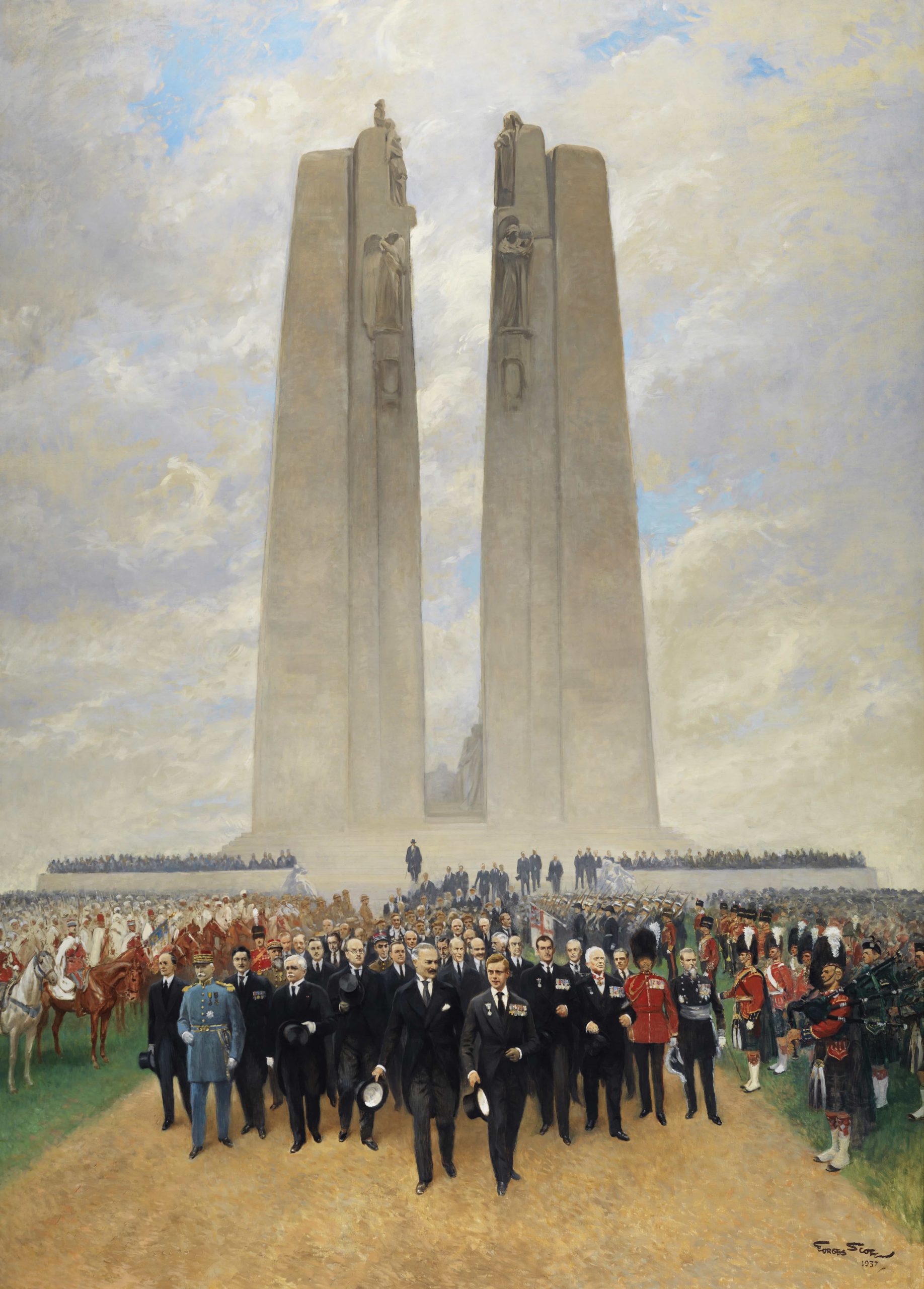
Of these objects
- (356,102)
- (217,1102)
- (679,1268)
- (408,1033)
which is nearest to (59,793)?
(217,1102)

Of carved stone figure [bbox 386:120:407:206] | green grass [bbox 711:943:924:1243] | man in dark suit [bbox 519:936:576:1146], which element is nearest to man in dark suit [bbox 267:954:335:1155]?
man in dark suit [bbox 519:936:576:1146]

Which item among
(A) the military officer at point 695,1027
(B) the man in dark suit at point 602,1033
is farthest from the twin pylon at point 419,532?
(B) the man in dark suit at point 602,1033

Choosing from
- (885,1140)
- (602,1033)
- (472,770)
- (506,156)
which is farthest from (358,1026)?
(506,156)

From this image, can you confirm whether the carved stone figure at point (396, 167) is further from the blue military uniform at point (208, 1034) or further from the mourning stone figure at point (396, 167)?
the blue military uniform at point (208, 1034)

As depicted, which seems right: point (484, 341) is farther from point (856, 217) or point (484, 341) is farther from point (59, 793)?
point (59, 793)

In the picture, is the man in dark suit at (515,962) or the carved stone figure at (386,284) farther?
the carved stone figure at (386,284)

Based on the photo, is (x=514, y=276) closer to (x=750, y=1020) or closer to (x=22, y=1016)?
(x=750, y=1020)
